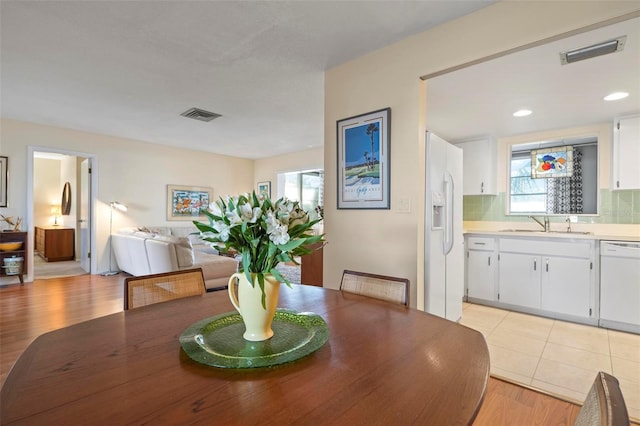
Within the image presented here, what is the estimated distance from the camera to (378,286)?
5.14 ft

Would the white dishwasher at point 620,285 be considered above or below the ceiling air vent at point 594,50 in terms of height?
below

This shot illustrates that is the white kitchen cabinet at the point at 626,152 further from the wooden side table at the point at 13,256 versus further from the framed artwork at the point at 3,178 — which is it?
the framed artwork at the point at 3,178

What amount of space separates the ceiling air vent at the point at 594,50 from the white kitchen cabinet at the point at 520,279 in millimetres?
2058

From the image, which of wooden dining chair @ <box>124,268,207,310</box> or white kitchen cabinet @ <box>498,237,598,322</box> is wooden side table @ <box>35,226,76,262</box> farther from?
white kitchen cabinet @ <box>498,237,598,322</box>

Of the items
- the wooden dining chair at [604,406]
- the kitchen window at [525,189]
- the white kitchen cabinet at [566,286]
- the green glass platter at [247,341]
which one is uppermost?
the kitchen window at [525,189]

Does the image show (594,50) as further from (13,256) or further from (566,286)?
(13,256)

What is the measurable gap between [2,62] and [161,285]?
9.35 feet

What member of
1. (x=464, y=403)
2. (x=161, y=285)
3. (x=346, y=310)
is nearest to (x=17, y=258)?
(x=161, y=285)

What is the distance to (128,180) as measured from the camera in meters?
5.70

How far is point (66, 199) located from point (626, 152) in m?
9.83

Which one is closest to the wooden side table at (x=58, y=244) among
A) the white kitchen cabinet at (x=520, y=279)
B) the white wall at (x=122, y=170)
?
the white wall at (x=122, y=170)

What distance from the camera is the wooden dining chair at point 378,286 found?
4.83 feet

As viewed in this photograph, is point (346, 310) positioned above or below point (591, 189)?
below

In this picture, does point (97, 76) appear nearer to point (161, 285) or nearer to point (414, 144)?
point (161, 285)
